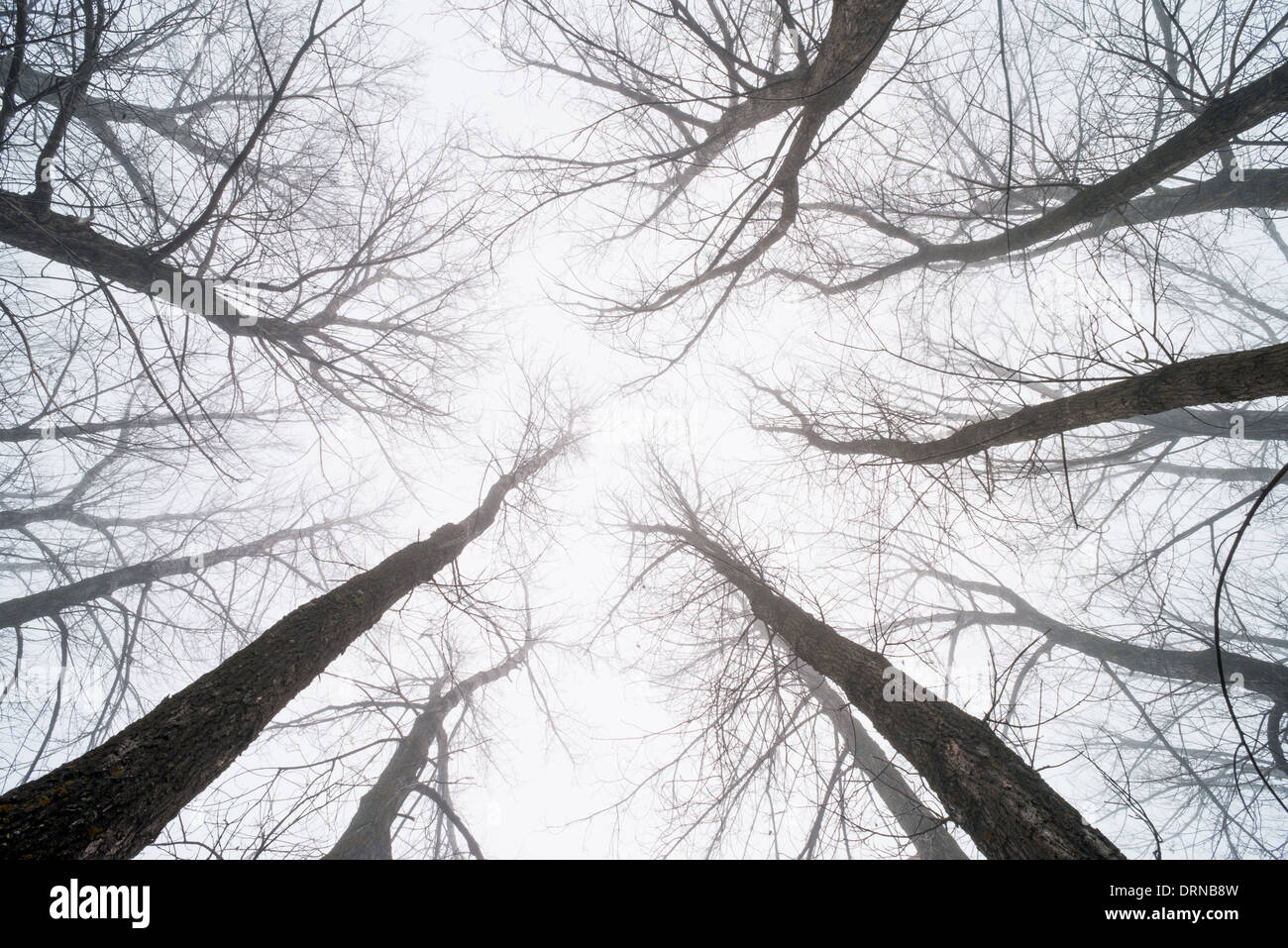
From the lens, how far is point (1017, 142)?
464cm

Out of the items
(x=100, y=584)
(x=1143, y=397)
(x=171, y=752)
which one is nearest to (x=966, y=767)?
(x=1143, y=397)

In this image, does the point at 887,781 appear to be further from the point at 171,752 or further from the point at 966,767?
the point at 171,752

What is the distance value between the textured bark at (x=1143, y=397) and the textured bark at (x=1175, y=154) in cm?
110

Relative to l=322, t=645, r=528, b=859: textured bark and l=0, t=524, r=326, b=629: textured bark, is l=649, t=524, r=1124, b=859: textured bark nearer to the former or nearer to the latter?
l=322, t=645, r=528, b=859: textured bark

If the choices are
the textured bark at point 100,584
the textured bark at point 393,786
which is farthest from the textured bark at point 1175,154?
the textured bark at point 100,584

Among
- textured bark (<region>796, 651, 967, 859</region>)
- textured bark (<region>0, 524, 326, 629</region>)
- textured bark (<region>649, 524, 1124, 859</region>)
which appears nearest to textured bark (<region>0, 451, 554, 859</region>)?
textured bark (<region>649, 524, 1124, 859</region>)

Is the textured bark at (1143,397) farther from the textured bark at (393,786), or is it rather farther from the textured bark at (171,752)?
the textured bark at (393,786)

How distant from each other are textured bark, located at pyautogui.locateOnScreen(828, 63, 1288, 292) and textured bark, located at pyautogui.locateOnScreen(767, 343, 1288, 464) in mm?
1097

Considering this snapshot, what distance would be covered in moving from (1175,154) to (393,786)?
28.3 ft

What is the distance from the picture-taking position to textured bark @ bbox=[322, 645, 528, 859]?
4277 mm

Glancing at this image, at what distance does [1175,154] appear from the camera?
132 inches
